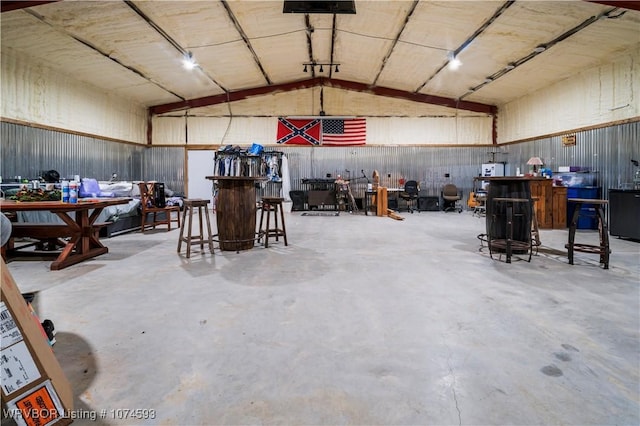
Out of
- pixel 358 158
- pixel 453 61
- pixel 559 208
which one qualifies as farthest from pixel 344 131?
pixel 559 208

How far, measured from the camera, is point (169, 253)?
4.54 m

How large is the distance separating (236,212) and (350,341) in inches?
120

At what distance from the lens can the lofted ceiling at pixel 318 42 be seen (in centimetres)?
620

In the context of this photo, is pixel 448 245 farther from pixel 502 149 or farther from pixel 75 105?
pixel 75 105

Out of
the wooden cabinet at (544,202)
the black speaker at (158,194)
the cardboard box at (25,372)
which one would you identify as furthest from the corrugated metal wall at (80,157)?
the wooden cabinet at (544,202)

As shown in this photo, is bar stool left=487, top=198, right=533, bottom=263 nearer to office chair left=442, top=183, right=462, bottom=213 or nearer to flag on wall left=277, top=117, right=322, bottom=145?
office chair left=442, top=183, right=462, bottom=213

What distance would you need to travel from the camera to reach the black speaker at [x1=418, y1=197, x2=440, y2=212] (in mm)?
12758

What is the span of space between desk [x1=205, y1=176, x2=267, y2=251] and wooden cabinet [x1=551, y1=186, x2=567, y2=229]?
687 centimetres

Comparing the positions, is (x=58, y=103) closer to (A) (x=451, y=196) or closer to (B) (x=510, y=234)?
(B) (x=510, y=234)

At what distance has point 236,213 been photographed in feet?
14.8

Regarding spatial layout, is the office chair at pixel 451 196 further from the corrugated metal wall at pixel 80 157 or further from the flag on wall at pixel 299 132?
the corrugated metal wall at pixel 80 157

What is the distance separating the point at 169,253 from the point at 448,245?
4.29 meters

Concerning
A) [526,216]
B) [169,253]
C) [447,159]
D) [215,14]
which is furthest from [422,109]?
[169,253]

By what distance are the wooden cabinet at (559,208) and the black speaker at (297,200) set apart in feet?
26.3
